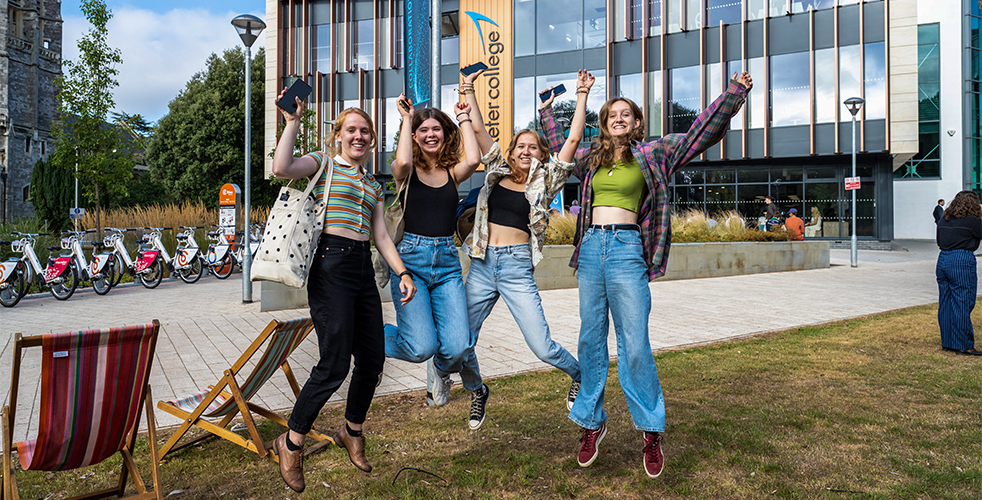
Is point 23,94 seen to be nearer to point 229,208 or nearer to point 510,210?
point 229,208

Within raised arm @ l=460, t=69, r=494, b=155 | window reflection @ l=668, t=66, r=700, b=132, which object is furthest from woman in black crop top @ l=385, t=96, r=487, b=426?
window reflection @ l=668, t=66, r=700, b=132

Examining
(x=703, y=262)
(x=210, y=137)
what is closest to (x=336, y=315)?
(x=703, y=262)

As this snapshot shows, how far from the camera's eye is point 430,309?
3.95 metres

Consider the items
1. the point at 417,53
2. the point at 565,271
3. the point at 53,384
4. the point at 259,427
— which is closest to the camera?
the point at 53,384

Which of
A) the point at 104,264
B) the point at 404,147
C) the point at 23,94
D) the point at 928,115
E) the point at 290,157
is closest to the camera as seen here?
the point at 290,157

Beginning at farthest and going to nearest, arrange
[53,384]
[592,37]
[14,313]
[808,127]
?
[592,37], [808,127], [14,313], [53,384]

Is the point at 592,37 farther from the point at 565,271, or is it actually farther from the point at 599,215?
the point at 599,215

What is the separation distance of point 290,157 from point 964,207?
23.8 feet

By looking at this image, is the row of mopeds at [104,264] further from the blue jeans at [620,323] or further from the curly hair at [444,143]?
the blue jeans at [620,323]

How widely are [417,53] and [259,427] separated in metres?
3.01

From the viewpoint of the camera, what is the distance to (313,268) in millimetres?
3328

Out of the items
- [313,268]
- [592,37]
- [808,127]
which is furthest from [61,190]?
[313,268]

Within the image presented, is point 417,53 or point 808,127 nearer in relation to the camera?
point 417,53

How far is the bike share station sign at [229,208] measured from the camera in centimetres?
1455
